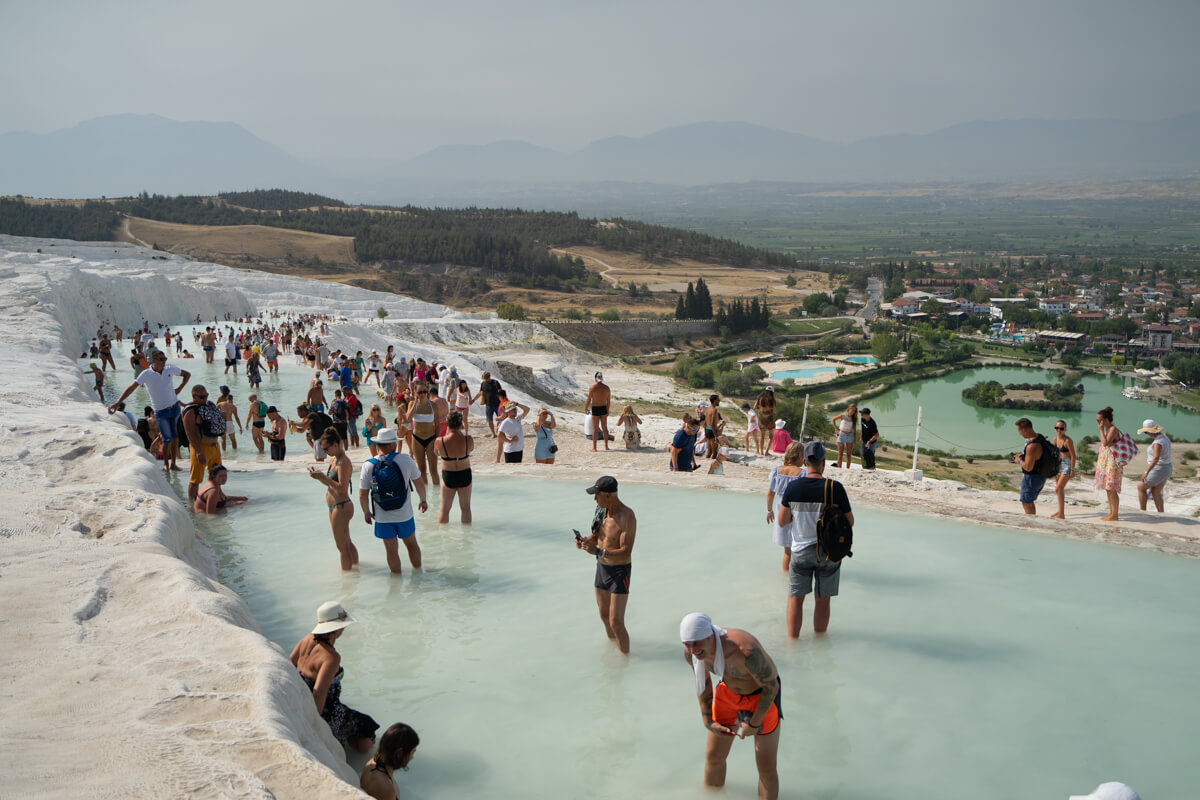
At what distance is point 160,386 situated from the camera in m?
9.79

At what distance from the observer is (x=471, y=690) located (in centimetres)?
530

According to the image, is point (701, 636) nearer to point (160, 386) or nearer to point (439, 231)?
point (160, 386)

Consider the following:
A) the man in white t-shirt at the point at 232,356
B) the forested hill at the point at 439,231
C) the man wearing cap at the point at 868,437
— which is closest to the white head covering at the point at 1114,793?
the man wearing cap at the point at 868,437

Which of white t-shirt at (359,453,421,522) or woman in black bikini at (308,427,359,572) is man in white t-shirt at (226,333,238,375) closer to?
woman in black bikini at (308,427,359,572)

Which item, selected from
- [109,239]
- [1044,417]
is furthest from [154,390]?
[109,239]

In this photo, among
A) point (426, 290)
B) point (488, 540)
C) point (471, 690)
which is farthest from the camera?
point (426, 290)

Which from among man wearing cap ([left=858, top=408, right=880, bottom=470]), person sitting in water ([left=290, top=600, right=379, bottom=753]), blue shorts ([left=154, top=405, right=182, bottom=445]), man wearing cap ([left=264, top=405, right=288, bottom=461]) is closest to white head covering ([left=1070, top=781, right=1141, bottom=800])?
person sitting in water ([left=290, top=600, right=379, bottom=753])

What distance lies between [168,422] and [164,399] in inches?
13.4

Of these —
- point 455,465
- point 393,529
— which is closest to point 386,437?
point 393,529

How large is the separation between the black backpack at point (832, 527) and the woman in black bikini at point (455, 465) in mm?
3520

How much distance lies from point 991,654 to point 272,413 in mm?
9861

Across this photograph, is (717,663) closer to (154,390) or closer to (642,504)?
(642,504)

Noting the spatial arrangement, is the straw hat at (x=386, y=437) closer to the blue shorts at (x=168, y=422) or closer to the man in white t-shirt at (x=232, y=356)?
the blue shorts at (x=168, y=422)

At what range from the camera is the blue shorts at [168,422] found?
1007 centimetres
